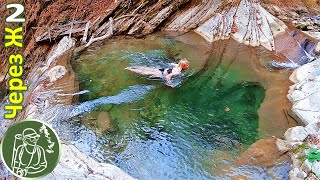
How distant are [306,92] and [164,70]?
4171mm

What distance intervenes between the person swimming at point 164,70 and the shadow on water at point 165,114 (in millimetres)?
282

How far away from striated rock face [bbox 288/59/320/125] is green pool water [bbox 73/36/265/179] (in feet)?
3.14

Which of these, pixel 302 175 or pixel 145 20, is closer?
pixel 302 175

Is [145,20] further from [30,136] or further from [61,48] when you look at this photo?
[30,136]

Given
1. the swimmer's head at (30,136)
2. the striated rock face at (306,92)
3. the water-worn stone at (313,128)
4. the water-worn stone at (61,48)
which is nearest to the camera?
the swimmer's head at (30,136)

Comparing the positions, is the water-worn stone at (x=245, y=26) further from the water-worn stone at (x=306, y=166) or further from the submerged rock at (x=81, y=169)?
the submerged rock at (x=81, y=169)

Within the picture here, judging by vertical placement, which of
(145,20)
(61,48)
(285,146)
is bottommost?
(285,146)

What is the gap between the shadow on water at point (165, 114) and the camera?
749 cm

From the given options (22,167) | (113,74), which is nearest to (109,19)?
(113,74)

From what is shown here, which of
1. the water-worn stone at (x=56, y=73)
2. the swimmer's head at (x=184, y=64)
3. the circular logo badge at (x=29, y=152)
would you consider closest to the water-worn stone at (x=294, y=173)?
the swimmer's head at (x=184, y=64)

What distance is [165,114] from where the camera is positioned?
8.86 meters

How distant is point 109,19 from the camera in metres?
13.3

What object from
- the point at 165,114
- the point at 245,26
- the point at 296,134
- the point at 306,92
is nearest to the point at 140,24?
the point at 245,26

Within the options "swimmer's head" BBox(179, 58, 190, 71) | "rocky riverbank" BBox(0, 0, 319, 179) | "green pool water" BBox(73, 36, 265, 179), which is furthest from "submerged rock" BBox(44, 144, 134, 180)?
"swimmer's head" BBox(179, 58, 190, 71)
